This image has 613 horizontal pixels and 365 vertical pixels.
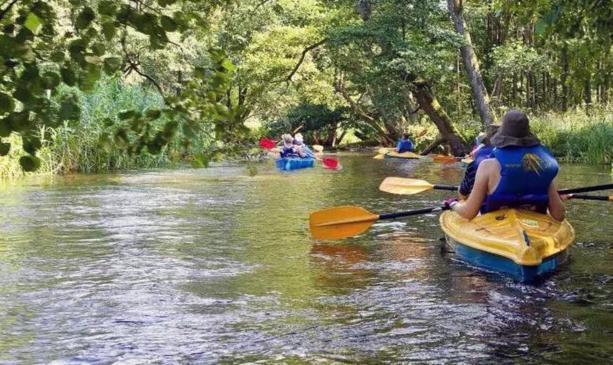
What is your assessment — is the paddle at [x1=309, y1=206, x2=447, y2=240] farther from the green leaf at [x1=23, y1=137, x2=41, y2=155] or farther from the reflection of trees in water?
the green leaf at [x1=23, y1=137, x2=41, y2=155]

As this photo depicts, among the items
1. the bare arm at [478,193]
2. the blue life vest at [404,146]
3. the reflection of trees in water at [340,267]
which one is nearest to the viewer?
the reflection of trees in water at [340,267]

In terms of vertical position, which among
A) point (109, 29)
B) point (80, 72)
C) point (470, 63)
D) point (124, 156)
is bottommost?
point (124, 156)

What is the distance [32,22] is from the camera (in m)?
1.82

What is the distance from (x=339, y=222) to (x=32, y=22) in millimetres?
5003

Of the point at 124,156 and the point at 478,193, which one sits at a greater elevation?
the point at 124,156

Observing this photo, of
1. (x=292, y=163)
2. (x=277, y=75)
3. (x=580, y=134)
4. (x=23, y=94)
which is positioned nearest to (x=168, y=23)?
(x=23, y=94)

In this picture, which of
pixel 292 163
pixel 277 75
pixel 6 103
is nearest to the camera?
pixel 6 103

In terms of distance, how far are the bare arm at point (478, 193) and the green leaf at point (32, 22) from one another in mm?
3982

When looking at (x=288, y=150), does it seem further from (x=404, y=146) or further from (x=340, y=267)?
(x=340, y=267)

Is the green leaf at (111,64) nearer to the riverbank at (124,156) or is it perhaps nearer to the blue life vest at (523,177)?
the blue life vest at (523,177)

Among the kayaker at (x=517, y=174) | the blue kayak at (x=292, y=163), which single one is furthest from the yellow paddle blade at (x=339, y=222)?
the blue kayak at (x=292, y=163)

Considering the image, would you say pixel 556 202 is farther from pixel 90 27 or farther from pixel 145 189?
pixel 145 189

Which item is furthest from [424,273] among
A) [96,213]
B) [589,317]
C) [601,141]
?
[601,141]

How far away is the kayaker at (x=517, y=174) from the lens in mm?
5223
